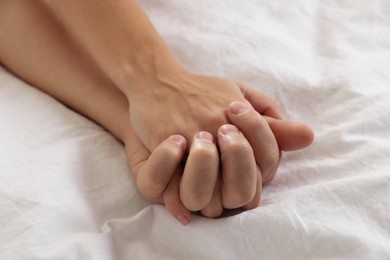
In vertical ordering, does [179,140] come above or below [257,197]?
Answer: above

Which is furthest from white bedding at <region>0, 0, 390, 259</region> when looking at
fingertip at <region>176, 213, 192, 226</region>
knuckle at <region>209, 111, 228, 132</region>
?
knuckle at <region>209, 111, 228, 132</region>

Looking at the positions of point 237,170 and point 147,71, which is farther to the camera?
point 147,71

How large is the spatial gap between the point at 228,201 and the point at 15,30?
0.52 m

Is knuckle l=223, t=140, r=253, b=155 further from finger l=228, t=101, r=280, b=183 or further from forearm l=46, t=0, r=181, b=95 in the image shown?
forearm l=46, t=0, r=181, b=95

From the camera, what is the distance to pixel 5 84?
84 cm

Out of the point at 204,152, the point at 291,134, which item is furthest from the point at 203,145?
the point at 291,134

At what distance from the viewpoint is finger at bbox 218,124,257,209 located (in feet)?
2.02

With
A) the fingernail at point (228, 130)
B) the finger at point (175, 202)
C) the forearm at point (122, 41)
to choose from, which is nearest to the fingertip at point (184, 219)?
the finger at point (175, 202)

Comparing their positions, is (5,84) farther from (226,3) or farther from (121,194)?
(226,3)

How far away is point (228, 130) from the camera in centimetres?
64

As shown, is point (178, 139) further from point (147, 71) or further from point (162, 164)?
point (147, 71)

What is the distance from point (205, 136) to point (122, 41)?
0.23 m

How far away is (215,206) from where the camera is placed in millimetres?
636

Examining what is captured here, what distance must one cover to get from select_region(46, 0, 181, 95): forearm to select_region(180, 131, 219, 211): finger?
0.18 meters
